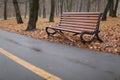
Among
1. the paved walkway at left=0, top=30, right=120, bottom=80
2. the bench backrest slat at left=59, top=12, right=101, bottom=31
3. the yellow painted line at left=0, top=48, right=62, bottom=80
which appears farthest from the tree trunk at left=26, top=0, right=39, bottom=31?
the yellow painted line at left=0, top=48, right=62, bottom=80

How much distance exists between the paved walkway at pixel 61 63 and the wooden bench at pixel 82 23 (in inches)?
38.1

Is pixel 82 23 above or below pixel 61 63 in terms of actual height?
above

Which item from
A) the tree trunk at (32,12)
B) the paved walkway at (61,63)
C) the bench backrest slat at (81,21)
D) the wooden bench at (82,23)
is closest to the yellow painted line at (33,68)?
the paved walkway at (61,63)

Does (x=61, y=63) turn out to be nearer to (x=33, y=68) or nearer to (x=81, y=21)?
(x=33, y=68)

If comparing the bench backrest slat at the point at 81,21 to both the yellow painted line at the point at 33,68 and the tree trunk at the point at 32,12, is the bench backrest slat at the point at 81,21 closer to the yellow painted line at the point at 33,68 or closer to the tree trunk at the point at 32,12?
the yellow painted line at the point at 33,68

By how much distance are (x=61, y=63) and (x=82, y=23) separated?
3605mm

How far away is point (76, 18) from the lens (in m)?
Answer: 10.2

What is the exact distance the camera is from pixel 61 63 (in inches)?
253

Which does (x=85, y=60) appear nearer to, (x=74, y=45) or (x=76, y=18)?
(x=74, y=45)

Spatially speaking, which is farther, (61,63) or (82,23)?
(82,23)

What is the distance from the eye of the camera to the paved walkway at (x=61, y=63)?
212 inches

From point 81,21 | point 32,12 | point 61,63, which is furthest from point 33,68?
point 32,12

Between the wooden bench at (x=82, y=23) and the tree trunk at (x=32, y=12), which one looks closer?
the wooden bench at (x=82, y=23)

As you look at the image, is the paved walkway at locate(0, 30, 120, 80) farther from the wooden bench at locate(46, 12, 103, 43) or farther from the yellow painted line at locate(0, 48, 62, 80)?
the wooden bench at locate(46, 12, 103, 43)
